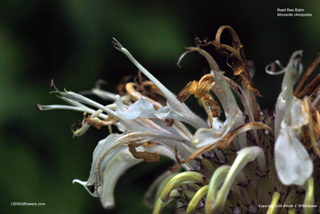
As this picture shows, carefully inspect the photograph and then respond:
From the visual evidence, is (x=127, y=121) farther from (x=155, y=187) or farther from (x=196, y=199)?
(x=155, y=187)

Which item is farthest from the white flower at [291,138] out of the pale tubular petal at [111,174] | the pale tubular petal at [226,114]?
the pale tubular petal at [111,174]

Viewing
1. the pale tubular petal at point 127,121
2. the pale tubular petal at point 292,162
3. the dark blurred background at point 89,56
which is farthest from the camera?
the dark blurred background at point 89,56

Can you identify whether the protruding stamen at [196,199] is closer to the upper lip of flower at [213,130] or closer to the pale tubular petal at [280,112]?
the upper lip of flower at [213,130]

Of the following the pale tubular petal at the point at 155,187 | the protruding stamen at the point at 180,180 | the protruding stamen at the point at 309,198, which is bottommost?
the pale tubular petal at the point at 155,187

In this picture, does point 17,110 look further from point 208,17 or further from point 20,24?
point 208,17

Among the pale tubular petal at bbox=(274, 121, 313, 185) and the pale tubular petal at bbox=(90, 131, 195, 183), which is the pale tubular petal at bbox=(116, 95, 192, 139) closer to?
the pale tubular petal at bbox=(90, 131, 195, 183)

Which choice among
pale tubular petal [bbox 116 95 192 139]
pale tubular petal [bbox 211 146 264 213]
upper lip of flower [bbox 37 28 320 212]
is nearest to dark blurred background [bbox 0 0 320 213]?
upper lip of flower [bbox 37 28 320 212]
